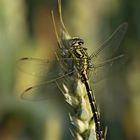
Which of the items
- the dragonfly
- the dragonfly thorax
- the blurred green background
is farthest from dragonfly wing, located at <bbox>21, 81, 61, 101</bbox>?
the blurred green background

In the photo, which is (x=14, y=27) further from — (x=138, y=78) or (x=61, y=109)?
(x=138, y=78)

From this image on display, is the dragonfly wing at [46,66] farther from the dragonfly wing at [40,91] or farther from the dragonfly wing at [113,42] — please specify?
the dragonfly wing at [113,42]

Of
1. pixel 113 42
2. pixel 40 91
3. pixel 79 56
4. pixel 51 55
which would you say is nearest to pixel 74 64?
pixel 79 56

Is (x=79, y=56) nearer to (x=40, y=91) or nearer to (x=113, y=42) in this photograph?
(x=40, y=91)

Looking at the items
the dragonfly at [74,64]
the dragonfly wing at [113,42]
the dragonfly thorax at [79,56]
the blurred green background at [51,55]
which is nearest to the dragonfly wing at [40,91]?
the dragonfly at [74,64]

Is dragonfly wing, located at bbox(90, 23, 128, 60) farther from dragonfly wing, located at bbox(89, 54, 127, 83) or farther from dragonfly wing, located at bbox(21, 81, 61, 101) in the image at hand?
dragonfly wing, located at bbox(21, 81, 61, 101)

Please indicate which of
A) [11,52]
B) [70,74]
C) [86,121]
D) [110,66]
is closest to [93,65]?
[110,66]
